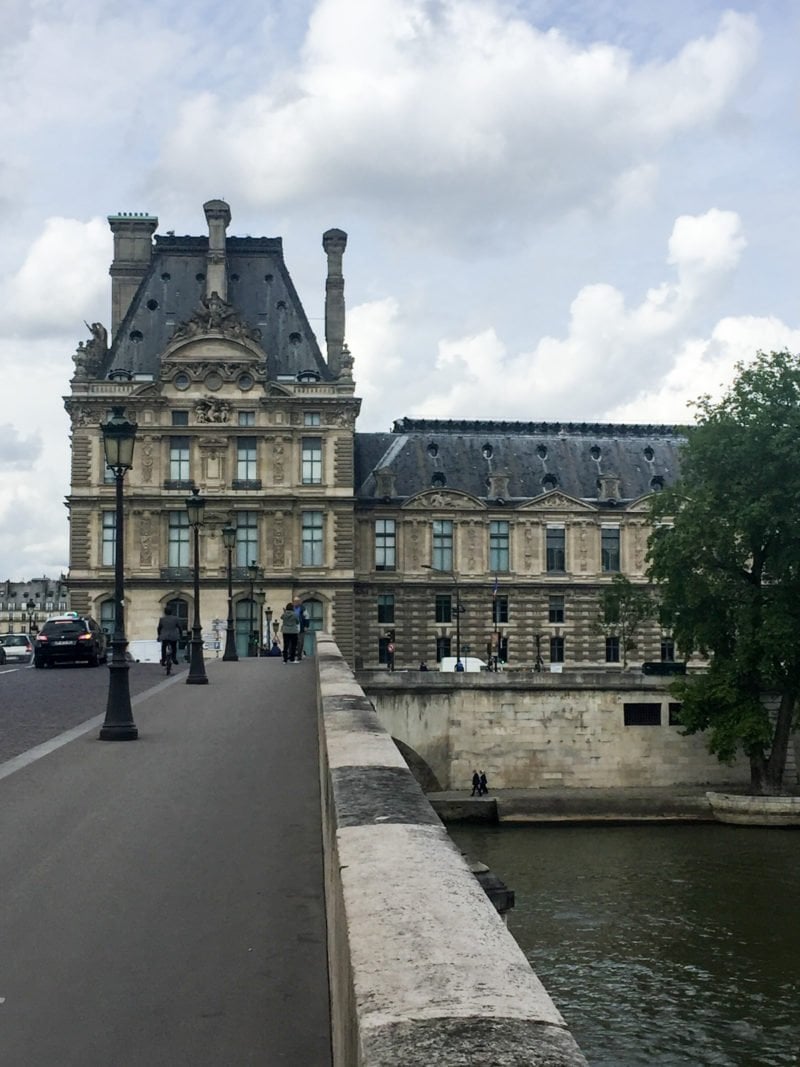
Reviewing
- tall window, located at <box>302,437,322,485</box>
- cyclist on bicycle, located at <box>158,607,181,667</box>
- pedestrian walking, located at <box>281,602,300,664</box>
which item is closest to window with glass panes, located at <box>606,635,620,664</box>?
tall window, located at <box>302,437,322,485</box>

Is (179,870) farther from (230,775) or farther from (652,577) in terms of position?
(652,577)

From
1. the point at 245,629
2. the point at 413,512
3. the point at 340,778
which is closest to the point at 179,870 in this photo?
the point at 340,778

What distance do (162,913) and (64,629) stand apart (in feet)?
107

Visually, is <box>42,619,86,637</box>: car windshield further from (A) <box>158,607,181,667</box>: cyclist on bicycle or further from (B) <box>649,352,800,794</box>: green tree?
(B) <box>649,352,800,794</box>: green tree

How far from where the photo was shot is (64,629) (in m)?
38.8

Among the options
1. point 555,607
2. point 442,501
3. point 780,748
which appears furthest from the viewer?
point 555,607

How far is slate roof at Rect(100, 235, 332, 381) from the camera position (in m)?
70.2

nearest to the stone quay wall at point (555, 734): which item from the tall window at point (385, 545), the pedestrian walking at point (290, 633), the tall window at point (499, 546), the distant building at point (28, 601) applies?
the pedestrian walking at point (290, 633)

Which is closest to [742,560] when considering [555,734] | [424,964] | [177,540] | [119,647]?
[555,734]

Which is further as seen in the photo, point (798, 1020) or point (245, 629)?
point (245, 629)

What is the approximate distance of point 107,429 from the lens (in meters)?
17.5

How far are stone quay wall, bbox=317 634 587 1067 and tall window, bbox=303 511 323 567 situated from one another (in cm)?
6295

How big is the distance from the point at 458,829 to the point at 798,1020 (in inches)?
857

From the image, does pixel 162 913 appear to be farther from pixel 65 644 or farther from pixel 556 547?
pixel 556 547
